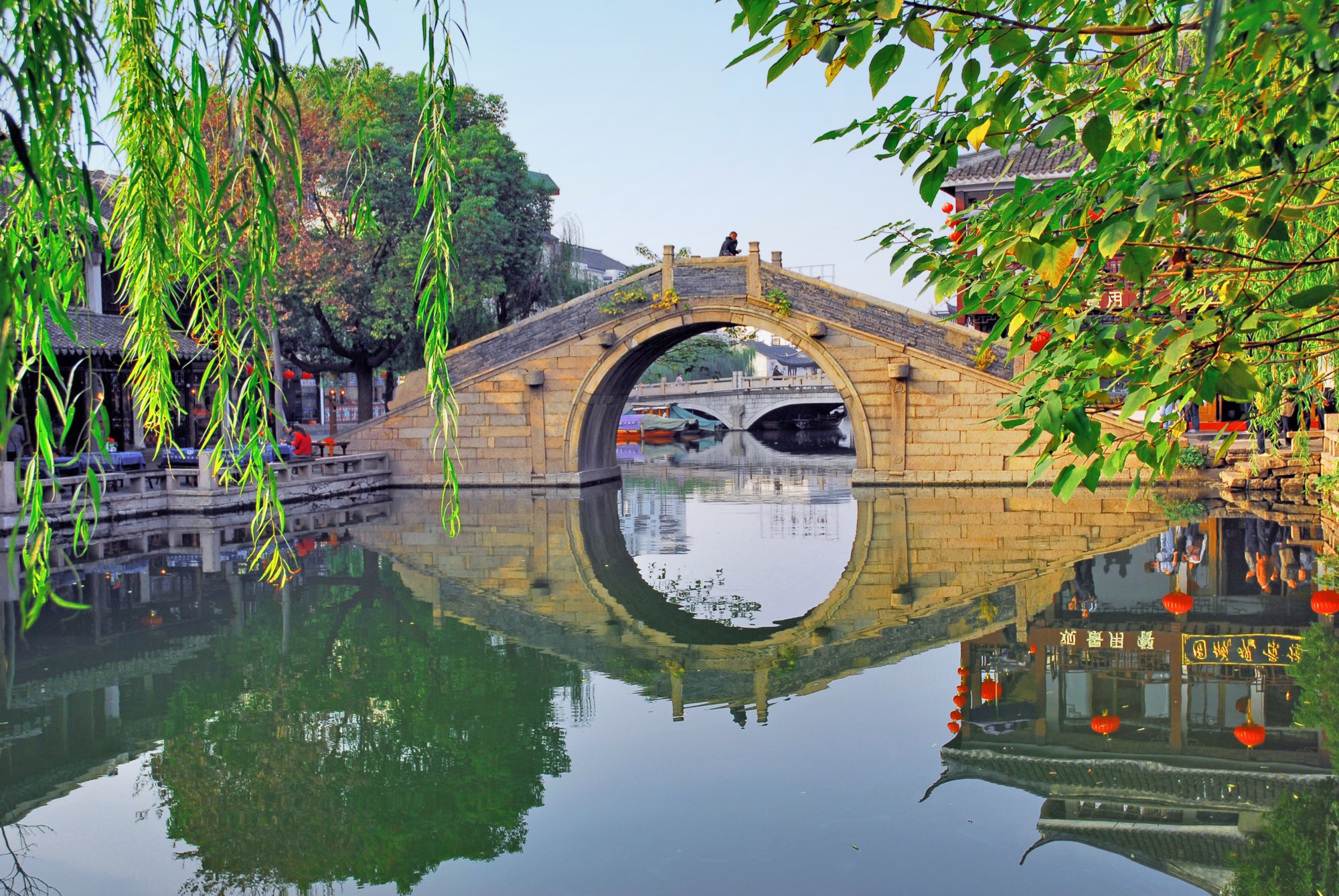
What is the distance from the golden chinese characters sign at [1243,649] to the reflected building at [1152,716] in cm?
2

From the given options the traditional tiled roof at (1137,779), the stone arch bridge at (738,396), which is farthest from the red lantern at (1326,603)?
the stone arch bridge at (738,396)

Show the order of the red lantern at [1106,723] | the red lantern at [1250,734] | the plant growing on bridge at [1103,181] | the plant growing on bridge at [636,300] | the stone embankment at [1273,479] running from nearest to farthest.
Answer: the plant growing on bridge at [1103,181], the red lantern at [1250,734], the red lantern at [1106,723], the stone embankment at [1273,479], the plant growing on bridge at [636,300]

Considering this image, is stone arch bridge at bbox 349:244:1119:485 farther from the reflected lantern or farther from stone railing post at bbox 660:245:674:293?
the reflected lantern

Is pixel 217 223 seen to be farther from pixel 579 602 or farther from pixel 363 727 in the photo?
pixel 579 602

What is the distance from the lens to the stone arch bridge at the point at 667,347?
16.5 m

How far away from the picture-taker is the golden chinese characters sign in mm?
6203

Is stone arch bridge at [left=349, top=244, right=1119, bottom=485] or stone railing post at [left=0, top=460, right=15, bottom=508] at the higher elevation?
stone arch bridge at [left=349, top=244, right=1119, bottom=485]

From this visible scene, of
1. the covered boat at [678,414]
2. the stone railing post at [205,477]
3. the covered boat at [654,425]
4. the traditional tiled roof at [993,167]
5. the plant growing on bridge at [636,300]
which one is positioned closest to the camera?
the stone railing post at [205,477]

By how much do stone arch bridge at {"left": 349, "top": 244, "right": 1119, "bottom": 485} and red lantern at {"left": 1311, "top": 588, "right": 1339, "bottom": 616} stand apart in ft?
27.8

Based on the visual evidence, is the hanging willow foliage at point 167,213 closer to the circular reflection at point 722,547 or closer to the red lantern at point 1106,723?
the red lantern at point 1106,723

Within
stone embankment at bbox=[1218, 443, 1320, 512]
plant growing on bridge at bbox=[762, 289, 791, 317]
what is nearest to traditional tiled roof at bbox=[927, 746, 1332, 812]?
stone embankment at bbox=[1218, 443, 1320, 512]

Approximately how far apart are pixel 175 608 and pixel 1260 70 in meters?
7.87

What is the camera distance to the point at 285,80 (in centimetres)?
250

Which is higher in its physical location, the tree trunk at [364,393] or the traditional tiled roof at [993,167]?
the traditional tiled roof at [993,167]
